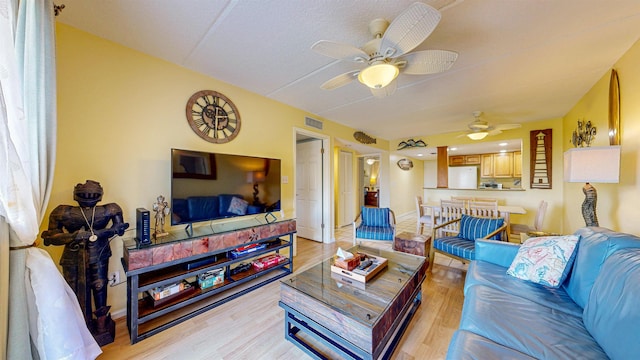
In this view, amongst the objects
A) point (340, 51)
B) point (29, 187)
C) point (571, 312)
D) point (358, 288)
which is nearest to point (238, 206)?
point (29, 187)

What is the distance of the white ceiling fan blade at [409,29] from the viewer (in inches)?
45.4

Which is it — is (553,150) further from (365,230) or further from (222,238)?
(222,238)

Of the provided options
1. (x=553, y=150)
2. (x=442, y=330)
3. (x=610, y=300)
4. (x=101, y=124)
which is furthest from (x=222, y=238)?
(x=553, y=150)

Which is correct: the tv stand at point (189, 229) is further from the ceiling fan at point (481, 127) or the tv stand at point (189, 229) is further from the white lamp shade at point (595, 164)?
the ceiling fan at point (481, 127)

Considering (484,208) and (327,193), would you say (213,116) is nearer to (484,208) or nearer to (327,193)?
(327,193)

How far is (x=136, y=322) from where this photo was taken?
1594 millimetres

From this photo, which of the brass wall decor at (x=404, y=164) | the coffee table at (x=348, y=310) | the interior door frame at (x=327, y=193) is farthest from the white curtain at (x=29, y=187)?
the brass wall decor at (x=404, y=164)

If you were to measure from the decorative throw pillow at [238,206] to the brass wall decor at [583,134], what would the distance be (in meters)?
4.22

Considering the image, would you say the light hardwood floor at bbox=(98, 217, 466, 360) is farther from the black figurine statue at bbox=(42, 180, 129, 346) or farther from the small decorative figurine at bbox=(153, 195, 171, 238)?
the small decorative figurine at bbox=(153, 195, 171, 238)

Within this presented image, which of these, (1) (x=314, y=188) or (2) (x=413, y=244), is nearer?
(2) (x=413, y=244)

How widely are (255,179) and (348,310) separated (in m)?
1.78

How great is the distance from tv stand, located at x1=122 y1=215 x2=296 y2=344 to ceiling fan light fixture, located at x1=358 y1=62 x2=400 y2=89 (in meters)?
1.87

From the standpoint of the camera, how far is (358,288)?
1.54 metres

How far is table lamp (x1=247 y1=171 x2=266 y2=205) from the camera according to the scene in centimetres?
251
